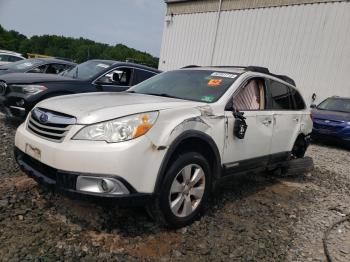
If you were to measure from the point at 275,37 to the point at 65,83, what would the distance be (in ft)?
35.7

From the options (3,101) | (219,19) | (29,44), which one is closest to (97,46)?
(29,44)

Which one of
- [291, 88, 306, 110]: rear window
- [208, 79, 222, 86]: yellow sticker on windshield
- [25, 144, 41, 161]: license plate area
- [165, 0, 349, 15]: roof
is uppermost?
[165, 0, 349, 15]: roof

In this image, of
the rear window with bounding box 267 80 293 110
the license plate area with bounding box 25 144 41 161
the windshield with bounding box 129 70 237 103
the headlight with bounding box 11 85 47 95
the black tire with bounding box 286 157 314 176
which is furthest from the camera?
the headlight with bounding box 11 85 47 95

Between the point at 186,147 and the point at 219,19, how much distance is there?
15118 mm

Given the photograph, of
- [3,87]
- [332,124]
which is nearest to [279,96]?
[3,87]

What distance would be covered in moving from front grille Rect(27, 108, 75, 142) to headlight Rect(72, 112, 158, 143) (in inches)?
6.3

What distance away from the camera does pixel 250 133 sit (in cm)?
390

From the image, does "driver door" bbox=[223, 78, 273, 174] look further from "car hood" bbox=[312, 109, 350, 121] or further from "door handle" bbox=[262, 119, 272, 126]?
"car hood" bbox=[312, 109, 350, 121]

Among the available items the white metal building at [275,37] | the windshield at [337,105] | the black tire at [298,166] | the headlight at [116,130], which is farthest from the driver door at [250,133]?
the white metal building at [275,37]

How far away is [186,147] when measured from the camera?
3170 mm

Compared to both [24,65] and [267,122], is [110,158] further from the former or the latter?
[24,65]

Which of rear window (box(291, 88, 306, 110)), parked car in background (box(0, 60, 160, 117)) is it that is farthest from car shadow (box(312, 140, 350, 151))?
parked car in background (box(0, 60, 160, 117))

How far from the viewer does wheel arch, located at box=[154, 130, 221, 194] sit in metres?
2.83

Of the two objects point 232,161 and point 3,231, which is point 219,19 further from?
point 3,231
